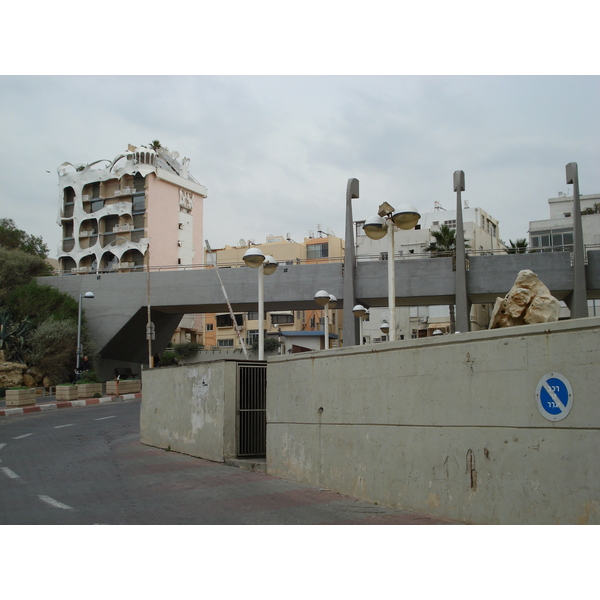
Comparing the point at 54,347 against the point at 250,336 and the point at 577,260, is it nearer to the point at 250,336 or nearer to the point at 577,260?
the point at 577,260

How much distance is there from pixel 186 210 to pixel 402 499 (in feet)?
281

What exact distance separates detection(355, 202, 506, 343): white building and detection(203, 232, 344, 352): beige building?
445 centimetres

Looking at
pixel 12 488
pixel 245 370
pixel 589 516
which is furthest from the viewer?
pixel 245 370

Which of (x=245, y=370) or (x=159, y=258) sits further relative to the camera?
(x=159, y=258)

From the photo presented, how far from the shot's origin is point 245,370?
12805mm

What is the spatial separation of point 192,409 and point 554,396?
9522mm

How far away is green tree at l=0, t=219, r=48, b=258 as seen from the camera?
226 ft

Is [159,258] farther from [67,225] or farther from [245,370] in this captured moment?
[245,370]

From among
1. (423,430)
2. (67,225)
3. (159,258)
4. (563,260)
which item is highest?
(67,225)

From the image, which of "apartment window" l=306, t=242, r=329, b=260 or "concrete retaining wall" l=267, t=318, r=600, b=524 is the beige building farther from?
"concrete retaining wall" l=267, t=318, r=600, b=524

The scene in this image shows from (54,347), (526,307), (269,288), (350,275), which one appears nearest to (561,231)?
(350,275)

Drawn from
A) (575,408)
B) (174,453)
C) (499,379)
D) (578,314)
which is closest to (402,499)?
(499,379)

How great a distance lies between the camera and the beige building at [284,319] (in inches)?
2635

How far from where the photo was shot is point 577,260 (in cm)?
3272
